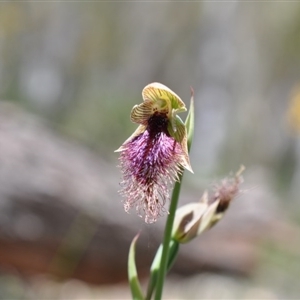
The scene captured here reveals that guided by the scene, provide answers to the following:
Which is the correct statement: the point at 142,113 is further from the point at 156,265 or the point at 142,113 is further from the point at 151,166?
the point at 156,265

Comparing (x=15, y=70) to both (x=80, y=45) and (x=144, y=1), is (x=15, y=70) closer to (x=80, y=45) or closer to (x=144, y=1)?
(x=80, y=45)

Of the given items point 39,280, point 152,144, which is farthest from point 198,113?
point 152,144

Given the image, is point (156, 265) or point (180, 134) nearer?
point (180, 134)

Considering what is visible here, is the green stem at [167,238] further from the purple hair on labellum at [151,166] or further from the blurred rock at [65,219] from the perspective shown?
the blurred rock at [65,219]

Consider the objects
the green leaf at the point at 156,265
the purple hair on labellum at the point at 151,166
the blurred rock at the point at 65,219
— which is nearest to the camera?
the purple hair on labellum at the point at 151,166

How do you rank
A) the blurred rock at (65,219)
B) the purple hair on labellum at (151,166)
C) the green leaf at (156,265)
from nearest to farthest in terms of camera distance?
the purple hair on labellum at (151,166) → the green leaf at (156,265) → the blurred rock at (65,219)

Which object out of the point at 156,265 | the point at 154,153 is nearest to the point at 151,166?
the point at 154,153

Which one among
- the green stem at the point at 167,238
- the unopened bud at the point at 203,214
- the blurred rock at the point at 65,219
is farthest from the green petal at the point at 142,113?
the blurred rock at the point at 65,219

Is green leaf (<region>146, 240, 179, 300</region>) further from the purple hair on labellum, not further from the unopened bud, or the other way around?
the purple hair on labellum
